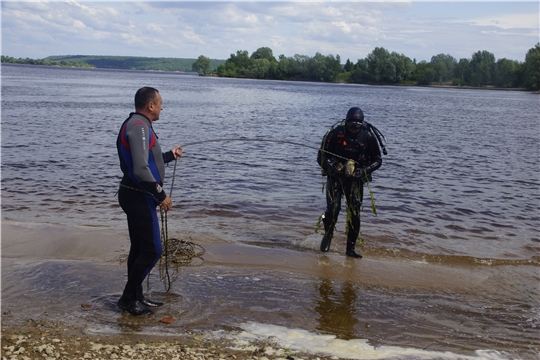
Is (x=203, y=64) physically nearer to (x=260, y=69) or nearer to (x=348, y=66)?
(x=260, y=69)

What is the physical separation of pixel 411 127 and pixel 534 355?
27999mm

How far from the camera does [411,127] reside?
104 ft

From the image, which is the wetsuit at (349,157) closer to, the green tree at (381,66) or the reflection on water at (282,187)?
the reflection on water at (282,187)

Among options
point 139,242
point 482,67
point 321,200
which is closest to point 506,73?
point 482,67

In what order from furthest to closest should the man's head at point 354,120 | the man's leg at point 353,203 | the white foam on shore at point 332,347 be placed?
1. the man's leg at point 353,203
2. the man's head at point 354,120
3. the white foam on shore at point 332,347

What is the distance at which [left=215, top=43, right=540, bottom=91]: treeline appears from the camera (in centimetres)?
13225

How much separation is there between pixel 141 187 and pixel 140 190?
0.03m

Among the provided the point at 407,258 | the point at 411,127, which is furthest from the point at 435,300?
the point at 411,127

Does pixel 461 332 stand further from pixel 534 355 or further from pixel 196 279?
pixel 196 279

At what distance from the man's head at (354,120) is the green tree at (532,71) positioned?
118 meters

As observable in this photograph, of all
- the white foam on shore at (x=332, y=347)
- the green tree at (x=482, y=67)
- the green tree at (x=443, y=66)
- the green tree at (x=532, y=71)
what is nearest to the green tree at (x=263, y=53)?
the green tree at (x=443, y=66)

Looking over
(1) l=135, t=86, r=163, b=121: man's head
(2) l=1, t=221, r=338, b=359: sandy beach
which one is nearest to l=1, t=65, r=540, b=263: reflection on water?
(1) l=135, t=86, r=163, b=121: man's head

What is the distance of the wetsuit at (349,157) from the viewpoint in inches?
287

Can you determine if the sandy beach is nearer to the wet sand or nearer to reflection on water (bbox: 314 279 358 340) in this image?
the wet sand
